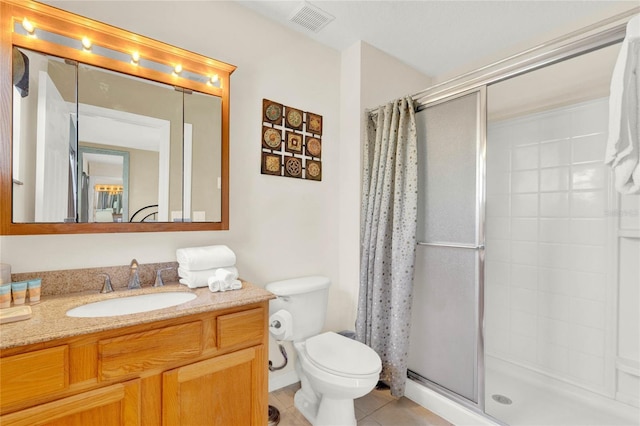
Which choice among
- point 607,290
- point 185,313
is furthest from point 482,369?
point 185,313

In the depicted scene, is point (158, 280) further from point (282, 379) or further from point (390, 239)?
point (390, 239)

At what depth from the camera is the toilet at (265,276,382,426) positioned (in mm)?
1515

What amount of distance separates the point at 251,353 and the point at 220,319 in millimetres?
240

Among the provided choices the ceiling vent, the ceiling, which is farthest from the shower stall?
the ceiling vent

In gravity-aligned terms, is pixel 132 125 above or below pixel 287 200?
above

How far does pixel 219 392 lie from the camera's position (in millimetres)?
1305

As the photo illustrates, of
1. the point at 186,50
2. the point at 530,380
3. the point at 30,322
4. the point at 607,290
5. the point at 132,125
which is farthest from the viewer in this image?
the point at 530,380

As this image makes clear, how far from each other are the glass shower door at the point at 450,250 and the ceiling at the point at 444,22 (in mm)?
678

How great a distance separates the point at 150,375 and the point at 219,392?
31cm

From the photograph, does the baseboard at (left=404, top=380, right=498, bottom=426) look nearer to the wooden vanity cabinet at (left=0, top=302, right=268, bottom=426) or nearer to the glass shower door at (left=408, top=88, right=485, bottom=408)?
the glass shower door at (left=408, top=88, right=485, bottom=408)

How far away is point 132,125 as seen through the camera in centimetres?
154

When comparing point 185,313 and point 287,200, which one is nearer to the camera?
point 185,313

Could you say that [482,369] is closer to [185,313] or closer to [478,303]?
[478,303]

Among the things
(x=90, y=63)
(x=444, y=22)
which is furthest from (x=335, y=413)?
(x=444, y=22)
